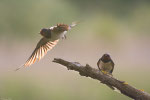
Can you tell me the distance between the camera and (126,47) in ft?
45.3

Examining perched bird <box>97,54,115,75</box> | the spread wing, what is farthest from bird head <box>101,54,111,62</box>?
the spread wing

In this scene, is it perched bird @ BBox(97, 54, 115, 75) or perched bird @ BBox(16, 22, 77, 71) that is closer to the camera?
perched bird @ BBox(97, 54, 115, 75)

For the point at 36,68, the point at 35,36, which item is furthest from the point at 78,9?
the point at 36,68

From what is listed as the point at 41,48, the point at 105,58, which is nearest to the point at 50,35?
the point at 41,48

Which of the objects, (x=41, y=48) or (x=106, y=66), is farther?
(x=41, y=48)

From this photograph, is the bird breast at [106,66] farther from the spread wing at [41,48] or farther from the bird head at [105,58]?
the spread wing at [41,48]

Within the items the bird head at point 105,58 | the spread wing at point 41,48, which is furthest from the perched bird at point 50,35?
the bird head at point 105,58

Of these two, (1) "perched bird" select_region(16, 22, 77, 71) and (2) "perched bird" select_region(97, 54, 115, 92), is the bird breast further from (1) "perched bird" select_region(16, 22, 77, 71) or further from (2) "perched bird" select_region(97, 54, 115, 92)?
(1) "perched bird" select_region(16, 22, 77, 71)

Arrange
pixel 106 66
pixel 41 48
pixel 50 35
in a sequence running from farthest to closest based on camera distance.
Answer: pixel 41 48 → pixel 50 35 → pixel 106 66

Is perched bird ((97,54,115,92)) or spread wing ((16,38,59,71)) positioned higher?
spread wing ((16,38,59,71))

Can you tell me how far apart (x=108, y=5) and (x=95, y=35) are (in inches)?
153

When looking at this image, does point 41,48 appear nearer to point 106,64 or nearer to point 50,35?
point 50,35

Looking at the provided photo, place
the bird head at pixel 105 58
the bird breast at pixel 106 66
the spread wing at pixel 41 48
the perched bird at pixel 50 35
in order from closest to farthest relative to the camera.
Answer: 1. the bird breast at pixel 106 66
2. the bird head at pixel 105 58
3. the perched bird at pixel 50 35
4. the spread wing at pixel 41 48

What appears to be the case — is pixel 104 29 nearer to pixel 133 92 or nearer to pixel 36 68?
pixel 36 68
